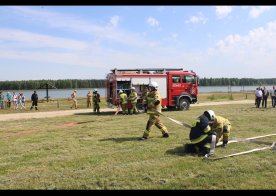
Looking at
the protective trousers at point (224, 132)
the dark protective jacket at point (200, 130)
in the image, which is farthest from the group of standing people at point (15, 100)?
the dark protective jacket at point (200, 130)

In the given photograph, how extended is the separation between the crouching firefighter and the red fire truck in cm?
1311

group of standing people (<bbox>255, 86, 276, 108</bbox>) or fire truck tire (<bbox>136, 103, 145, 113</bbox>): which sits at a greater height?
group of standing people (<bbox>255, 86, 276, 108</bbox>)

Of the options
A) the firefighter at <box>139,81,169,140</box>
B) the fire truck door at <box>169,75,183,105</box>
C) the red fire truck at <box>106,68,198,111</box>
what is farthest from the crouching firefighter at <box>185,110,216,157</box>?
the fire truck door at <box>169,75,183,105</box>

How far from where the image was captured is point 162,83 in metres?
21.4

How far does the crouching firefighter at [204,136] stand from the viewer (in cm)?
732

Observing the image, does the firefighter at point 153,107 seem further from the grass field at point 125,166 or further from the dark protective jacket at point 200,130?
the dark protective jacket at point 200,130

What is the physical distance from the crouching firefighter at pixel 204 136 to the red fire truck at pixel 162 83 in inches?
516

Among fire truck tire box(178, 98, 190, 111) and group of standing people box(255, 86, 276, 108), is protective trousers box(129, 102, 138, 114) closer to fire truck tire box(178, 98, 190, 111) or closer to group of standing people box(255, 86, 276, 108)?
fire truck tire box(178, 98, 190, 111)

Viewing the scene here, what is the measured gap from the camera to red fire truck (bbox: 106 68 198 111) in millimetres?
20672

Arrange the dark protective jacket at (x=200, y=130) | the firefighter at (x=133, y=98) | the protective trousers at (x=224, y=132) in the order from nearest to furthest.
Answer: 1. the dark protective jacket at (x=200, y=130)
2. the protective trousers at (x=224, y=132)
3. the firefighter at (x=133, y=98)

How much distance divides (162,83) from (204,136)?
14.2 meters
